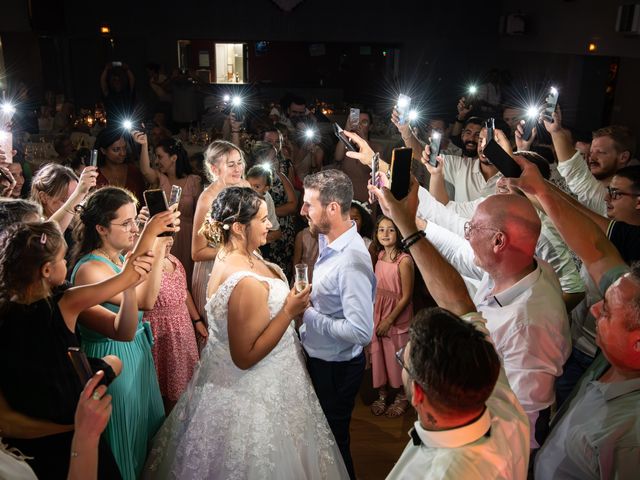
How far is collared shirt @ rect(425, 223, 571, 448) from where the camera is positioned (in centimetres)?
178

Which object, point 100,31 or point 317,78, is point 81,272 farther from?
point 317,78

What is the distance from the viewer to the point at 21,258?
172 cm

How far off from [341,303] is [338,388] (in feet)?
1.27

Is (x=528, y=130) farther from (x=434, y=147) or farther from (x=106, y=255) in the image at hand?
(x=106, y=255)

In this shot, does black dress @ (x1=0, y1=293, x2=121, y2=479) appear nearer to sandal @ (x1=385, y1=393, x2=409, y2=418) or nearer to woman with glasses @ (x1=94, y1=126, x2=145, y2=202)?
A: sandal @ (x1=385, y1=393, x2=409, y2=418)

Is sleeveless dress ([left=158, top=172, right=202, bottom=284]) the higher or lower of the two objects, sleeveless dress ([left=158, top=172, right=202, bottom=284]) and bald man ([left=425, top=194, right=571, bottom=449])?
the lower

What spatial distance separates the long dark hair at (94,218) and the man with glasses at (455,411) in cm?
160

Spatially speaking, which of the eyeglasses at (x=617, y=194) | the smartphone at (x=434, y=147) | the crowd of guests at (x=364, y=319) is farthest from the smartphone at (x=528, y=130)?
the eyeglasses at (x=617, y=194)

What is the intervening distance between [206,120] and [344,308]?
5.57 metres

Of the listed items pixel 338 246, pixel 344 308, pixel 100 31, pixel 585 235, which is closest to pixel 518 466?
pixel 585 235

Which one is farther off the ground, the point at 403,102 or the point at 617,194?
the point at 403,102

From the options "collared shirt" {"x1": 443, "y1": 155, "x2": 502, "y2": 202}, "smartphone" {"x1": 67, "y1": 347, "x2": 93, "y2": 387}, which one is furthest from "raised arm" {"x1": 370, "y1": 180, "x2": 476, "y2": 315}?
"collared shirt" {"x1": 443, "y1": 155, "x2": 502, "y2": 202}

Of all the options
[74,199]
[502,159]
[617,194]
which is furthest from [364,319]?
[74,199]

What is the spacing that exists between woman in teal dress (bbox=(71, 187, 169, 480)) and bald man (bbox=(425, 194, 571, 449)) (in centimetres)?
133
